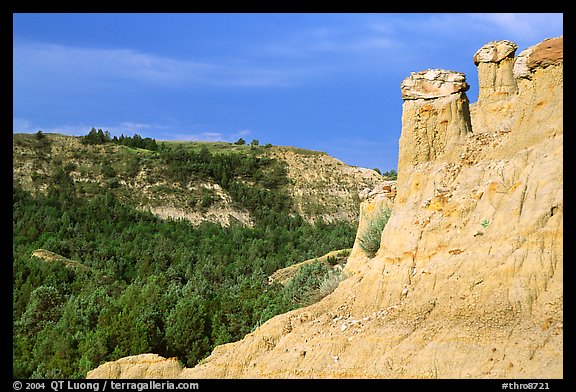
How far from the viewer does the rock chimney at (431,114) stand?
50.1ft

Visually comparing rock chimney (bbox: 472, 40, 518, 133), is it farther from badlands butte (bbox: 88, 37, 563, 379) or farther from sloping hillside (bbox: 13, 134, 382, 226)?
sloping hillside (bbox: 13, 134, 382, 226)

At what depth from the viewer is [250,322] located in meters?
25.7

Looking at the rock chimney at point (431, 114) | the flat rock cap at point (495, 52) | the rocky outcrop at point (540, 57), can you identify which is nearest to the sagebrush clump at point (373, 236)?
the rock chimney at point (431, 114)

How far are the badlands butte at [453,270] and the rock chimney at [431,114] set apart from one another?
0.02 metres

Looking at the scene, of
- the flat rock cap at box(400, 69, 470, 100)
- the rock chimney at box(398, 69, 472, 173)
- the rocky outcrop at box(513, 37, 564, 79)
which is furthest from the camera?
the flat rock cap at box(400, 69, 470, 100)

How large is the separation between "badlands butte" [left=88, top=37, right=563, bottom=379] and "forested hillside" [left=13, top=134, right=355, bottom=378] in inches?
169

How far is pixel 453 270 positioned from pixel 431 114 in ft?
14.3

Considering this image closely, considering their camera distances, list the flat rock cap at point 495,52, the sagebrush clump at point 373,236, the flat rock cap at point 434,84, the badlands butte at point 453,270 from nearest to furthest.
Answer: the badlands butte at point 453,270 < the flat rock cap at point 434,84 < the flat rock cap at point 495,52 < the sagebrush clump at point 373,236

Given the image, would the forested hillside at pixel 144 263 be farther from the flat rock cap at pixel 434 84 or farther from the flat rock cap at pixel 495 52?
the flat rock cap at pixel 495 52

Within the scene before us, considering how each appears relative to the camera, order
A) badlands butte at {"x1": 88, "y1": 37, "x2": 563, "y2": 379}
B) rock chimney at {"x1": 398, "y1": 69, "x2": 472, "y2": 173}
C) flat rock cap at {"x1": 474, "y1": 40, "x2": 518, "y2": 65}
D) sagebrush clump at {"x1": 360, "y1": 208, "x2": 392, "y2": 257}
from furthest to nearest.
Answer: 1. sagebrush clump at {"x1": 360, "y1": 208, "x2": 392, "y2": 257}
2. flat rock cap at {"x1": 474, "y1": 40, "x2": 518, "y2": 65}
3. rock chimney at {"x1": 398, "y1": 69, "x2": 472, "y2": 173}
4. badlands butte at {"x1": 88, "y1": 37, "x2": 563, "y2": 379}

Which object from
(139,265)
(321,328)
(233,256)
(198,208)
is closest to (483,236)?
(321,328)

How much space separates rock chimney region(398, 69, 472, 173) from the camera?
601 inches

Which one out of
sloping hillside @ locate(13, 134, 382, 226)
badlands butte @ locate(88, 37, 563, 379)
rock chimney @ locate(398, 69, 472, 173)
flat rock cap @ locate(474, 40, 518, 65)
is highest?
sloping hillside @ locate(13, 134, 382, 226)

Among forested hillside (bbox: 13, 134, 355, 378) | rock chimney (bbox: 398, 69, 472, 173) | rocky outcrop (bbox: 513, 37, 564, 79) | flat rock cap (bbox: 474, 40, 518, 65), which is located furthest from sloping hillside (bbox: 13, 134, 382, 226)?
rocky outcrop (bbox: 513, 37, 564, 79)
